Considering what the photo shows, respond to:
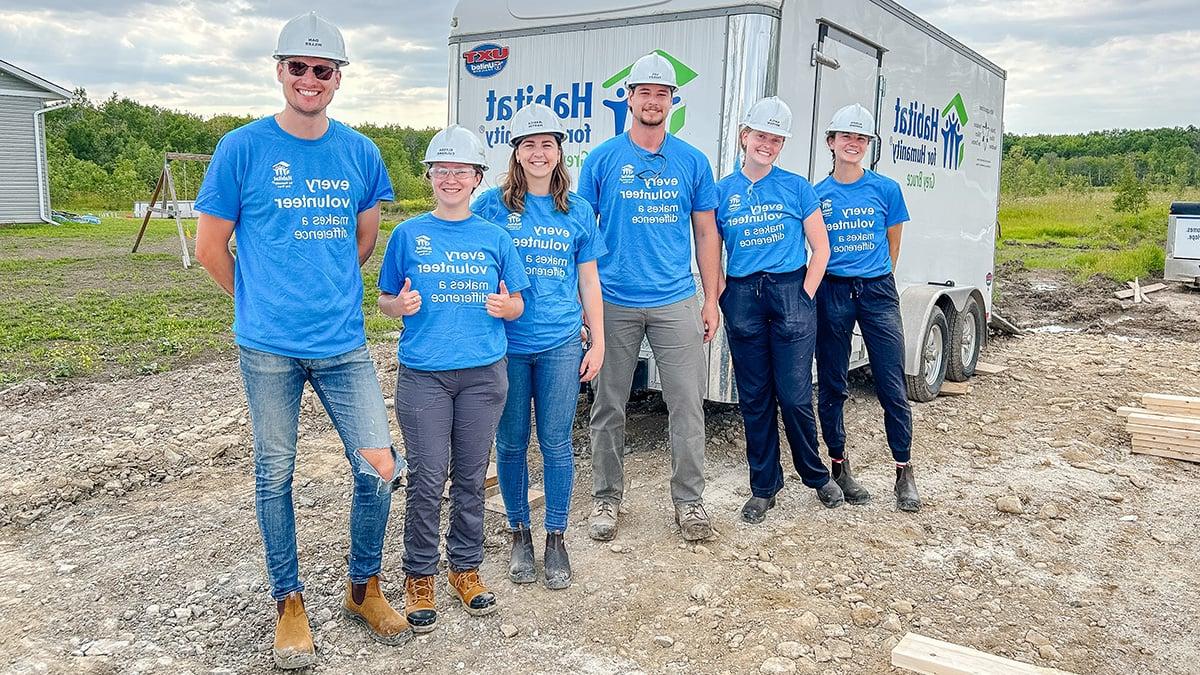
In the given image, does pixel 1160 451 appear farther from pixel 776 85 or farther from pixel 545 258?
pixel 545 258

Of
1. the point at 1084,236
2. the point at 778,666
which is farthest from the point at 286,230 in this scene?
the point at 1084,236

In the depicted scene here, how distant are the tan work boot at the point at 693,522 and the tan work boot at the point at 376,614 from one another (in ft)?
4.91

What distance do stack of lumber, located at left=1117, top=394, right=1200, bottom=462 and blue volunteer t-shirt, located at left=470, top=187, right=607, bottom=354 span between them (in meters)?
4.33

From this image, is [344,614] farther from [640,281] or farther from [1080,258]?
[1080,258]

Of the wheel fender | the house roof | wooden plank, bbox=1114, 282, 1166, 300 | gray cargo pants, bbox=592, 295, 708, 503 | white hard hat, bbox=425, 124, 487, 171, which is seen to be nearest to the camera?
white hard hat, bbox=425, 124, 487, 171

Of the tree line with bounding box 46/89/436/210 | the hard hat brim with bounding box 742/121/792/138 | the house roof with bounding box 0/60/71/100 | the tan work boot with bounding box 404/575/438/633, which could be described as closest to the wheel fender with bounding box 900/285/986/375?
the hard hat brim with bounding box 742/121/792/138

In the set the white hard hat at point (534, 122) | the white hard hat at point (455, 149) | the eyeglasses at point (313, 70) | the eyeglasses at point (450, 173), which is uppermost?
the eyeglasses at point (313, 70)

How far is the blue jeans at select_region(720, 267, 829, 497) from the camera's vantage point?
15.6ft

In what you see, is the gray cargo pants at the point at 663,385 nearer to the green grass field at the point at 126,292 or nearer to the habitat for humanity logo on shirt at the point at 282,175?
the habitat for humanity logo on shirt at the point at 282,175

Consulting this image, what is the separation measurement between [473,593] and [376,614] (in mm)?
396

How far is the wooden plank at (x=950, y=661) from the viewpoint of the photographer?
325 centimetres

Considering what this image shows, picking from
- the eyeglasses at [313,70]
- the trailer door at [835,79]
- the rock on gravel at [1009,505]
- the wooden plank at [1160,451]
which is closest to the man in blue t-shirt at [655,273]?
the trailer door at [835,79]

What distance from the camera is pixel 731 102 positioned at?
533 cm

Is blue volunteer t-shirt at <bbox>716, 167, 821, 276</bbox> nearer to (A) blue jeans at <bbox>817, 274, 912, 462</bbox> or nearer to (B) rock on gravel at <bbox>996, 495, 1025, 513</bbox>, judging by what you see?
(A) blue jeans at <bbox>817, 274, 912, 462</bbox>
